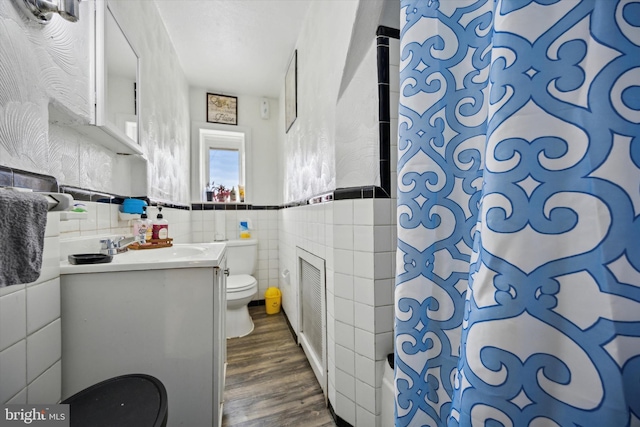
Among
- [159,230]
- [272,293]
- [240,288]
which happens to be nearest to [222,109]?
[159,230]

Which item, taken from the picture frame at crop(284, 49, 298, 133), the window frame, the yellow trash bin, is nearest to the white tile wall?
the picture frame at crop(284, 49, 298, 133)

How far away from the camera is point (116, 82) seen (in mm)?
1002

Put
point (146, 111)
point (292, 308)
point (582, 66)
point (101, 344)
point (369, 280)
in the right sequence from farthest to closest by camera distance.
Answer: point (292, 308)
point (146, 111)
point (369, 280)
point (101, 344)
point (582, 66)

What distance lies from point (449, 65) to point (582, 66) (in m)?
0.26

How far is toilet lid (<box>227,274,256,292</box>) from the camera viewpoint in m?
1.87

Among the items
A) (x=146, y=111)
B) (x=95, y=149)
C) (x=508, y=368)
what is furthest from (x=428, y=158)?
(x=146, y=111)

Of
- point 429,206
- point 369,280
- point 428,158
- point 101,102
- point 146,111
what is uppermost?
point 146,111

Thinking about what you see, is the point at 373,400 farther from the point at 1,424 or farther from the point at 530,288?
the point at 1,424

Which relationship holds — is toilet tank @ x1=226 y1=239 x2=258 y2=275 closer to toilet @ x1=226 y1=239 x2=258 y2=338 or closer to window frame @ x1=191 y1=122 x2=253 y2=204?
toilet @ x1=226 y1=239 x2=258 y2=338

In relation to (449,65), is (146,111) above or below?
above

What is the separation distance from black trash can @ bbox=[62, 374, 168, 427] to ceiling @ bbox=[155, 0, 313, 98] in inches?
78.7

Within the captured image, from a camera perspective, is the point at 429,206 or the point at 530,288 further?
the point at 429,206

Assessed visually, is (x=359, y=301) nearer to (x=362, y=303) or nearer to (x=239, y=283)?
(x=362, y=303)

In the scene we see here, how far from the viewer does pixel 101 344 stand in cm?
75
